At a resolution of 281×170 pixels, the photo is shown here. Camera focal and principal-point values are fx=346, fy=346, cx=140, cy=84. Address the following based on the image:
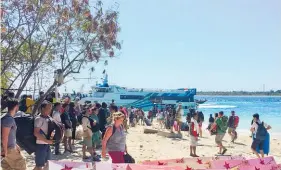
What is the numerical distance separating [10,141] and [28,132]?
0.41 m

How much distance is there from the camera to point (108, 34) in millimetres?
12734

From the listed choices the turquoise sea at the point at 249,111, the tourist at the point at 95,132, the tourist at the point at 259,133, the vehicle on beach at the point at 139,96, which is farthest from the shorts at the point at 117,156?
the vehicle on beach at the point at 139,96

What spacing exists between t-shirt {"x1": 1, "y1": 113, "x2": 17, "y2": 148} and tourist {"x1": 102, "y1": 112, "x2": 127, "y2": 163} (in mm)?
1545

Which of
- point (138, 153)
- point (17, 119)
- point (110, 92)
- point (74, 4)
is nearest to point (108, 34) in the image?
point (74, 4)

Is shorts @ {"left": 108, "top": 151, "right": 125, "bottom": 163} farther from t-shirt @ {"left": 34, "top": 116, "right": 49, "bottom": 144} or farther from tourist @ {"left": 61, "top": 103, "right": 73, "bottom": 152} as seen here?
tourist @ {"left": 61, "top": 103, "right": 73, "bottom": 152}

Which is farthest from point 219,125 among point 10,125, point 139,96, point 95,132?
point 139,96

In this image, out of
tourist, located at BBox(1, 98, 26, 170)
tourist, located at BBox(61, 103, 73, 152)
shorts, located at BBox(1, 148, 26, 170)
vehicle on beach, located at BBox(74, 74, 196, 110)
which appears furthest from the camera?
vehicle on beach, located at BBox(74, 74, 196, 110)

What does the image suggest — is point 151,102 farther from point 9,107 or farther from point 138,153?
point 9,107

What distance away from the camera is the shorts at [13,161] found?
5.30 meters

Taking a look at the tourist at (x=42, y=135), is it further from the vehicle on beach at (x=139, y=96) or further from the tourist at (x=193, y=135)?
the vehicle on beach at (x=139, y=96)

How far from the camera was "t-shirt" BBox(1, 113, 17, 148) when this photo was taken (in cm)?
499

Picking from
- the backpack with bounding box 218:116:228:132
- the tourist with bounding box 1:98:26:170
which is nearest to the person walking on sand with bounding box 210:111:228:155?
the backpack with bounding box 218:116:228:132

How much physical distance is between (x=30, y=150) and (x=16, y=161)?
30cm

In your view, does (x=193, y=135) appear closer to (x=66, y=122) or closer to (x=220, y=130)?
(x=220, y=130)
